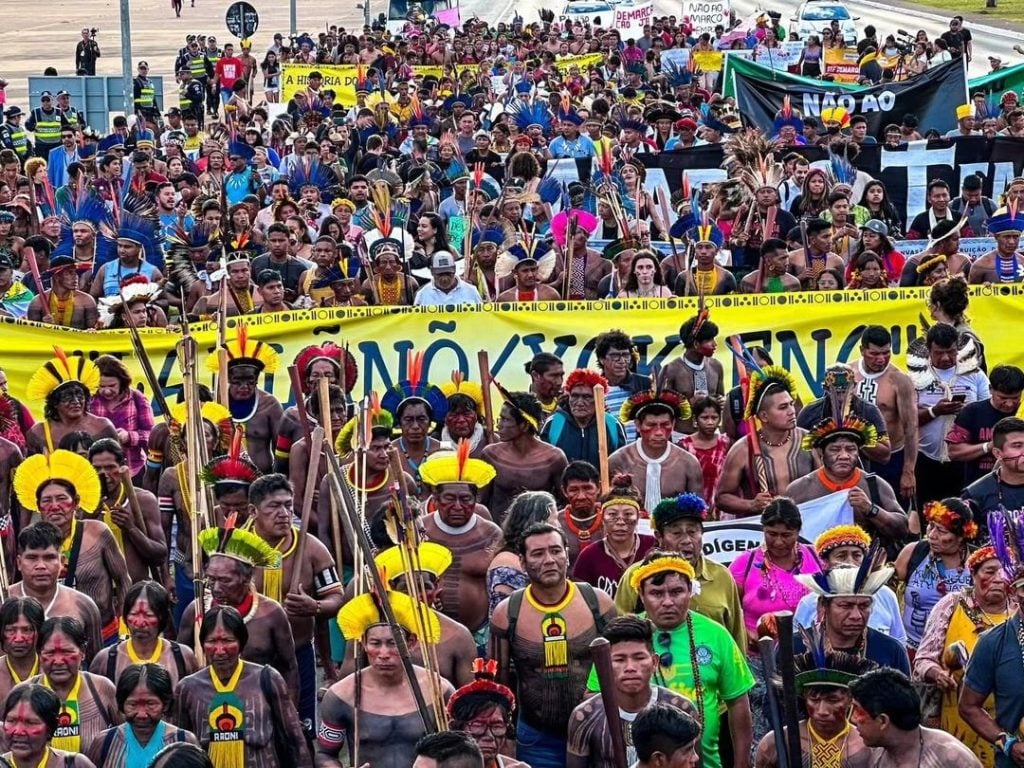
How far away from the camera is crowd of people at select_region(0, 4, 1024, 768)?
24.1 ft

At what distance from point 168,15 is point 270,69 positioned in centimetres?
3738

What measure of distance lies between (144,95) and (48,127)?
16.9 ft

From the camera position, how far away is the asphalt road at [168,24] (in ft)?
171

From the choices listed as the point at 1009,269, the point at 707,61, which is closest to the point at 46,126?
the point at 707,61

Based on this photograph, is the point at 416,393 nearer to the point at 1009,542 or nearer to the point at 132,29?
the point at 1009,542

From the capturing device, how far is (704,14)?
4475 centimetres

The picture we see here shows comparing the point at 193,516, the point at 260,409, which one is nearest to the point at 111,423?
the point at 260,409

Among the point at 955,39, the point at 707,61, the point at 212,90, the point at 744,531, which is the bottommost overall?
the point at 744,531

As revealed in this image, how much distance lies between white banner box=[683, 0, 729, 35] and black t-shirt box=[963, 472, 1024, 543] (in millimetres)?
36119

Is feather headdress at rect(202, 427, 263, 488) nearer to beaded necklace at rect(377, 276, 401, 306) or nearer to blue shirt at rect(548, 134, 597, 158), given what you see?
beaded necklace at rect(377, 276, 401, 306)

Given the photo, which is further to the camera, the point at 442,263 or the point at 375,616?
the point at 442,263

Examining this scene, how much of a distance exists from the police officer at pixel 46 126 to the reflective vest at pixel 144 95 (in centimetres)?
404

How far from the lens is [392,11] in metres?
51.3

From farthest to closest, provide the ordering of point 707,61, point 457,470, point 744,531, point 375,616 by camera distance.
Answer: point 707,61, point 744,531, point 457,470, point 375,616
